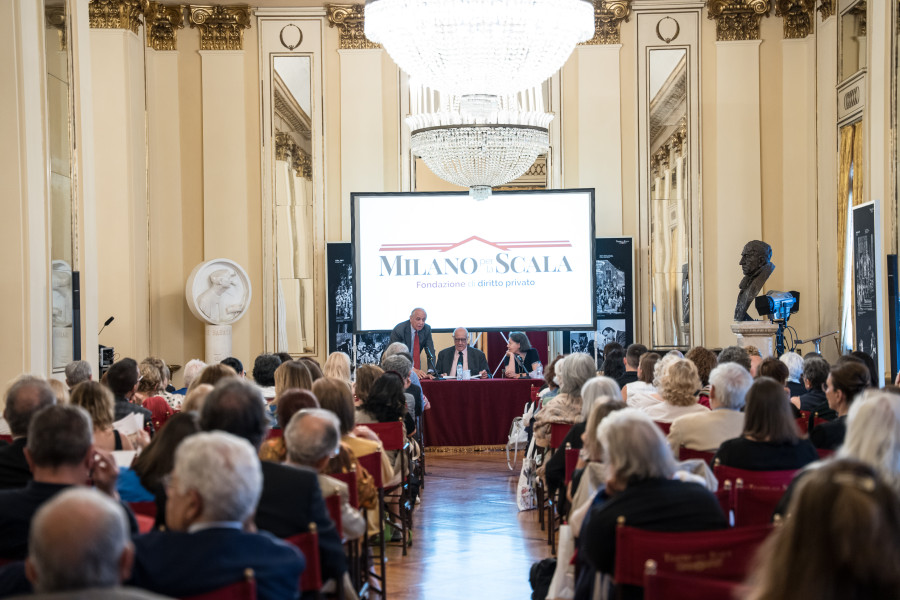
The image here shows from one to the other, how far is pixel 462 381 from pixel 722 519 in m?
7.25

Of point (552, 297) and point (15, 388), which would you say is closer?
point (15, 388)

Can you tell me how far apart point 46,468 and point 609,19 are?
10.9 m

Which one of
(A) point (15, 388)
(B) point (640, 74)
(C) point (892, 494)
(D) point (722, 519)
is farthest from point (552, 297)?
(C) point (892, 494)

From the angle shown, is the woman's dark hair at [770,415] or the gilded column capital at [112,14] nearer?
the woman's dark hair at [770,415]

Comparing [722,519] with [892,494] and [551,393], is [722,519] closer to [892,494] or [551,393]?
[892,494]

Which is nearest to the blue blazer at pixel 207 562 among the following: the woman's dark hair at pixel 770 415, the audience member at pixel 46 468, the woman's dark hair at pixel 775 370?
the audience member at pixel 46 468

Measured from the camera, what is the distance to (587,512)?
3473 millimetres

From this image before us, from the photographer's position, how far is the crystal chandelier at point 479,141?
8758 mm

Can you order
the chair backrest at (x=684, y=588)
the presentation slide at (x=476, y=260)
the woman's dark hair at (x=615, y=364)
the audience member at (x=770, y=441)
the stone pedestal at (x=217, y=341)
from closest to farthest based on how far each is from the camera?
the chair backrest at (x=684, y=588), the audience member at (x=770, y=441), the woman's dark hair at (x=615, y=364), the presentation slide at (x=476, y=260), the stone pedestal at (x=217, y=341)

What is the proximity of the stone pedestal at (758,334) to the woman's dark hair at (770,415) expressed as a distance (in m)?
6.48

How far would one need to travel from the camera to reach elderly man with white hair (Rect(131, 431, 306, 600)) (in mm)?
2418

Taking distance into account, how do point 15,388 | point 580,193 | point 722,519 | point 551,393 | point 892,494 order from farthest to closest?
point 580,193
point 551,393
point 15,388
point 722,519
point 892,494

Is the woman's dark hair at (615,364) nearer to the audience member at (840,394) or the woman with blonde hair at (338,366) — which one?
the woman with blonde hair at (338,366)

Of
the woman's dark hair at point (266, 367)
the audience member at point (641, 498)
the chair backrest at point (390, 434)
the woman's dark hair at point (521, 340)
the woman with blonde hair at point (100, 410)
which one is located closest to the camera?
the audience member at point (641, 498)
